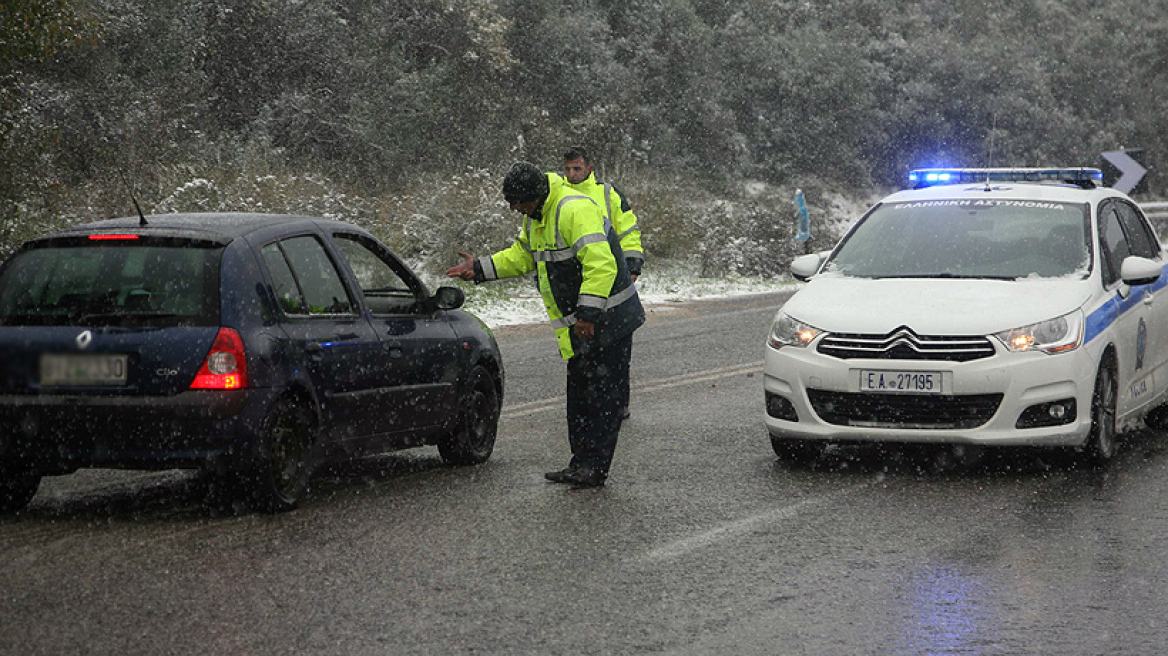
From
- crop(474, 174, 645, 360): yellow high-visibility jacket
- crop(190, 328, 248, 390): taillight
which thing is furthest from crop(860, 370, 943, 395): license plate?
crop(190, 328, 248, 390): taillight

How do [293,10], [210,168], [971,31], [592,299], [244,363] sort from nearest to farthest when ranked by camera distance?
[244,363], [592,299], [210,168], [293,10], [971,31]

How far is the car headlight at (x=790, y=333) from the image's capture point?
861 cm

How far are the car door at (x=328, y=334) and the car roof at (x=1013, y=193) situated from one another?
3.53 m

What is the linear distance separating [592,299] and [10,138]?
450 inches

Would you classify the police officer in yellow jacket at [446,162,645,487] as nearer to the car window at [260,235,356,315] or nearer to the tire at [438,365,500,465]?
the car window at [260,235,356,315]

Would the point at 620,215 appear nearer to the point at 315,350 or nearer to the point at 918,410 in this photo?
the point at 918,410

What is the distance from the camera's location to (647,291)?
26.3 metres

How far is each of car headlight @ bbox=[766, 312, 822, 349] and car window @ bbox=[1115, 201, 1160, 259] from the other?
2.60 m

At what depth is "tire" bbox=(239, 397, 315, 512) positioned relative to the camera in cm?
712

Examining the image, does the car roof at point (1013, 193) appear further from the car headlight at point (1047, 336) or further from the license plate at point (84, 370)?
the license plate at point (84, 370)

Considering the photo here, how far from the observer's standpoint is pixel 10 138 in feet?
57.4

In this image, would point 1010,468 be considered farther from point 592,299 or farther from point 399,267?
point 399,267

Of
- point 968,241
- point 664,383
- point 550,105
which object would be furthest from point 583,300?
point 550,105

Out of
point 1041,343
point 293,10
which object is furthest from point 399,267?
point 293,10
